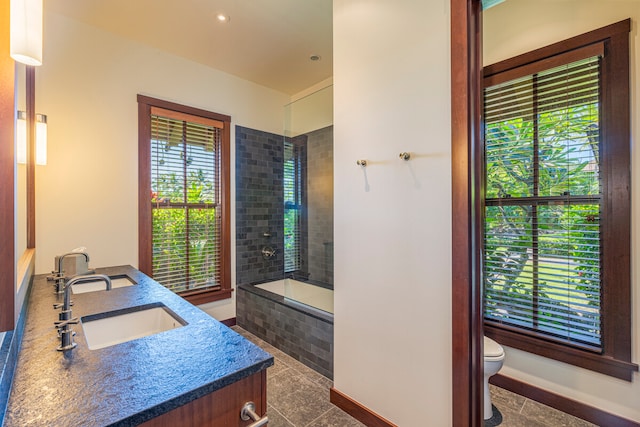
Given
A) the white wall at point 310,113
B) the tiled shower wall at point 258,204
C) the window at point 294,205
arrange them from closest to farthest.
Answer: the white wall at point 310,113
the tiled shower wall at point 258,204
the window at point 294,205

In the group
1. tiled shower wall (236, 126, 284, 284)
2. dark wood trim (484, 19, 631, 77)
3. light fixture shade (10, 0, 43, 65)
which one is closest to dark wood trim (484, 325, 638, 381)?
dark wood trim (484, 19, 631, 77)

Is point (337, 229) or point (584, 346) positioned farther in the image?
point (337, 229)

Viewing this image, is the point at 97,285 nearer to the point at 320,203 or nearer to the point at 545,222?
the point at 320,203

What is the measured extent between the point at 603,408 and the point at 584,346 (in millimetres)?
346

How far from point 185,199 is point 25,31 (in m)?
2.36

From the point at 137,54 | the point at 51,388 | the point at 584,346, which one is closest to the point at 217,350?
the point at 51,388

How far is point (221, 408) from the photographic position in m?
0.85

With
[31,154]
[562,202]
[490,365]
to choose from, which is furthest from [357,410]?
[31,154]

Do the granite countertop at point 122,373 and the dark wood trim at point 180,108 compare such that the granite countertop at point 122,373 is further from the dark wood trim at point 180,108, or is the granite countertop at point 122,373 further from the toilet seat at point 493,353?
the dark wood trim at point 180,108

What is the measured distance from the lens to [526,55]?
1.99 m

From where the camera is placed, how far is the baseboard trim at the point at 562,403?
1.67 metres

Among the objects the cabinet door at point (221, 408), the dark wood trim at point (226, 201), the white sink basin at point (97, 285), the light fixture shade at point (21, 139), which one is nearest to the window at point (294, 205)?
the dark wood trim at point (226, 201)

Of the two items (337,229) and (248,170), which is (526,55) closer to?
(337,229)

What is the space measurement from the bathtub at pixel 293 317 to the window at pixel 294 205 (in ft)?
1.01
